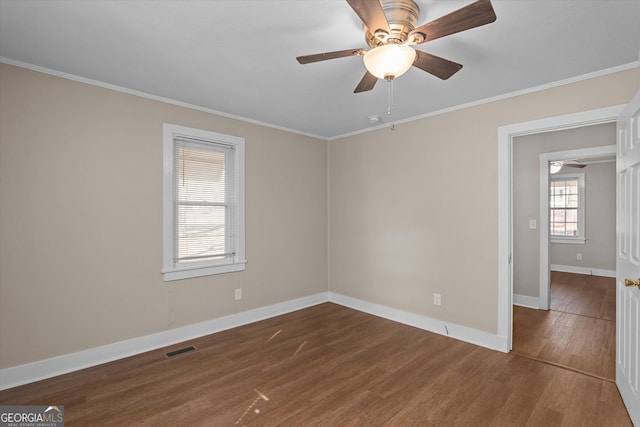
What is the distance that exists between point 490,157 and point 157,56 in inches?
125

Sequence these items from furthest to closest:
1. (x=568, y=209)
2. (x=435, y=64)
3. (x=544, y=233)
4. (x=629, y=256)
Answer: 1. (x=568, y=209)
2. (x=544, y=233)
3. (x=629, y=256)
4. (x=435, y=64)

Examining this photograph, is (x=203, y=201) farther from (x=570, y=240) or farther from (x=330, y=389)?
(x=570, y=240)

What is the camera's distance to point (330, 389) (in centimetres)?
250

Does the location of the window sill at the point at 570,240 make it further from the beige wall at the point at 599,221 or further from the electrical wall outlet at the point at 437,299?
the electrical wall outlet at the point at 437,299

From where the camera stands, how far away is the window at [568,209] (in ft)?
22.7

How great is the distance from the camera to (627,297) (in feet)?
7.22

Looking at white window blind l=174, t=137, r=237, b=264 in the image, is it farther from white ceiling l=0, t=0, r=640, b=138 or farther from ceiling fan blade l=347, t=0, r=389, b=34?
ceiling fan blade l=347, t=0, r=389, b=34

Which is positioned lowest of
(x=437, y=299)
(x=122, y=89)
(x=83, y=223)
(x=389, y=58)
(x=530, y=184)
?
(x=437, y=299)

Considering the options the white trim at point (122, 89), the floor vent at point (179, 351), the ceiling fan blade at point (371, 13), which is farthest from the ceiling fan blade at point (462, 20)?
the floor vent at point (179, 351)

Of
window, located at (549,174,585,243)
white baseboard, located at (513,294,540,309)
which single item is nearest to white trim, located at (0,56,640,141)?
white baseboard, located at (513,294,540,309)

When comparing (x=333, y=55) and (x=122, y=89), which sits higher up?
(x=122, y=89)

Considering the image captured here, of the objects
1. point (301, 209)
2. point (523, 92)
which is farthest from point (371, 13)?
point (301, 209)

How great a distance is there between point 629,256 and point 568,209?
20.2 feet

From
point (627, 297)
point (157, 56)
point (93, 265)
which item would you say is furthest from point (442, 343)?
point (157, 56)
